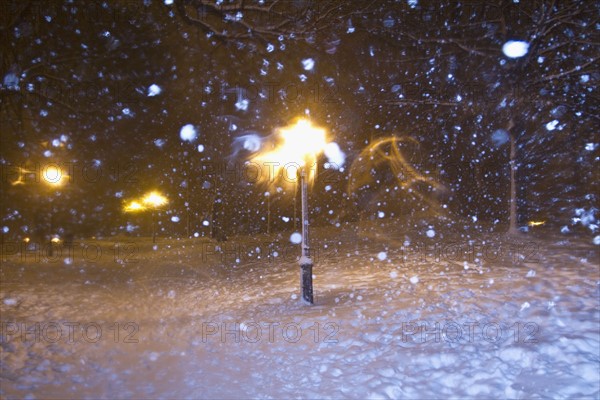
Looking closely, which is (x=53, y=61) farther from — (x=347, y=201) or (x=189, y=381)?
(x=347, y=201)

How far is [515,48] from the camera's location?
43.2 feet

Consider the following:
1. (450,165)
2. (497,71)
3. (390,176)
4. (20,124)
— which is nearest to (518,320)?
(497,71)

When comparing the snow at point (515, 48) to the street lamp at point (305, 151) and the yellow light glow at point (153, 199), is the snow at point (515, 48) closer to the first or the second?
the street lamp at point (305, 151)

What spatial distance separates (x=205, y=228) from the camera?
1330 inches

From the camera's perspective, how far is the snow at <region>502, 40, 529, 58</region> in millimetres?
12984

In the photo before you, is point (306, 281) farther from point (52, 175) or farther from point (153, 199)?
point (153, 199)

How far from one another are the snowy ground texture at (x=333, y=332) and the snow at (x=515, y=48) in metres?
6.25

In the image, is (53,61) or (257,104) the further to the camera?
(257,104)

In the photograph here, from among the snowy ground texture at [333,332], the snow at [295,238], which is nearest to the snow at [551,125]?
the snowy ground texture at [333,332]

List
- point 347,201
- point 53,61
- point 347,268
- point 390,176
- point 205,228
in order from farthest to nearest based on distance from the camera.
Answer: point 205,228 < point 347,201 < point 390,176 < point 347,268 < point 53,61

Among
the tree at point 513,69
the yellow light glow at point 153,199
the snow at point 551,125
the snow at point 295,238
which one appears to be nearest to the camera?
the tree at point 513,69

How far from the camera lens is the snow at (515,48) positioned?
12984 millimetres

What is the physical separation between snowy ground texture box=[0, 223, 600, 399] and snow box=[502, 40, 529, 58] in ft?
20.5

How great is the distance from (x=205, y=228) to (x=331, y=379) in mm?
30069
